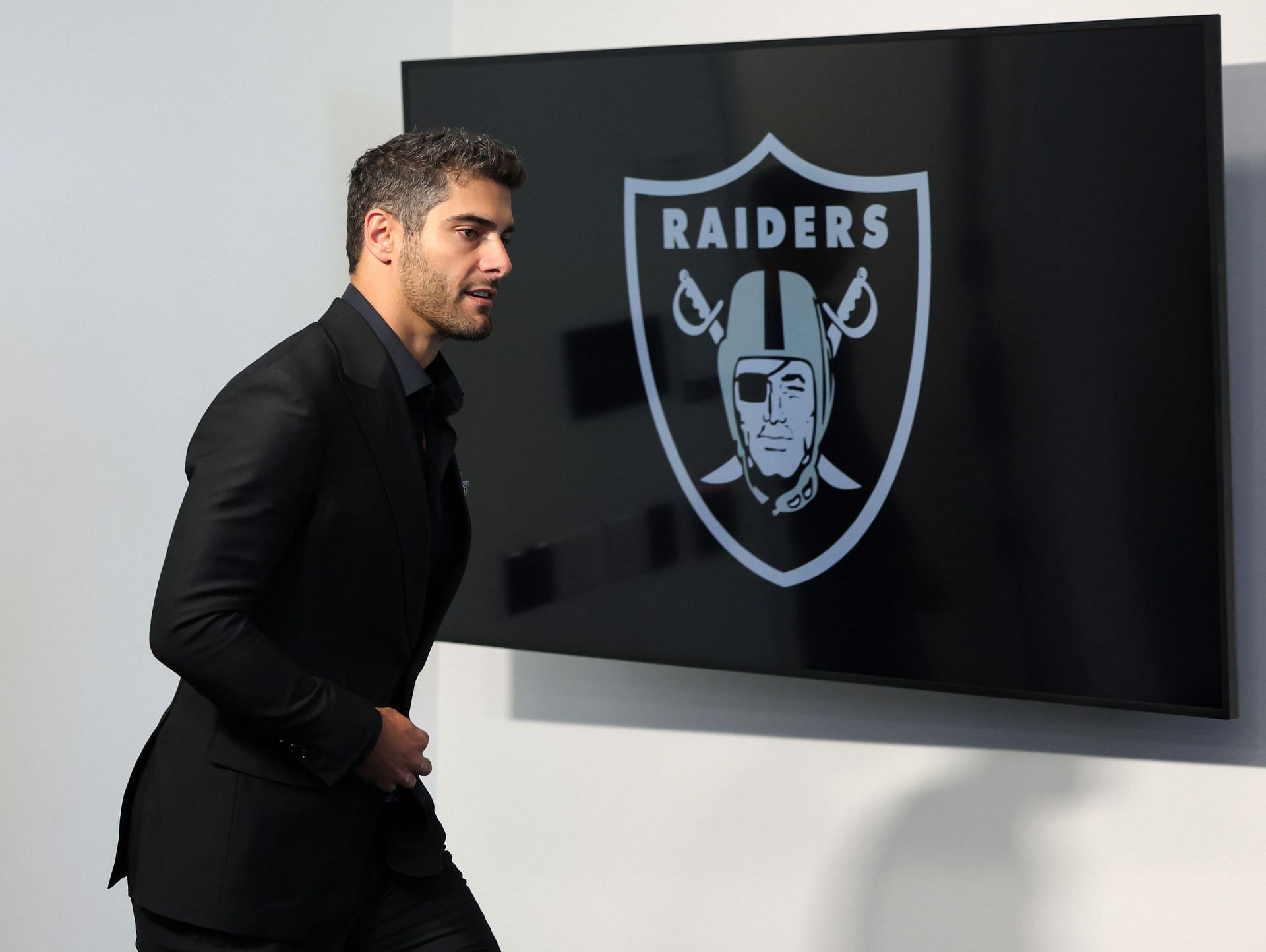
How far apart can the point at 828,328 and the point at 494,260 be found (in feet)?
2.90

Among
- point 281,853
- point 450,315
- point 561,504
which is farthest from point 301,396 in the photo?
point 561,504

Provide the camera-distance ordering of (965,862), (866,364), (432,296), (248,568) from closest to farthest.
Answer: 1. (248,568)
2. (432,296)
3. (866,364)
4. (965,862)

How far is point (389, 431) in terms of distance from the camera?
2084 millimetres

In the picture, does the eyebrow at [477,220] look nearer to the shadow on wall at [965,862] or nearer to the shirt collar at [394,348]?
the shirt collar at [394,348]

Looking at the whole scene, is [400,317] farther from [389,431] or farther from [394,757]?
[394,757]

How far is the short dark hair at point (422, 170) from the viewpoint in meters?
2.19

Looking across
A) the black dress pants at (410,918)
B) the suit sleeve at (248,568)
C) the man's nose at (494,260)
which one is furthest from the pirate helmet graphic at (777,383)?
the suit sleeve at (248,568)

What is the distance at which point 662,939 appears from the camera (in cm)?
343

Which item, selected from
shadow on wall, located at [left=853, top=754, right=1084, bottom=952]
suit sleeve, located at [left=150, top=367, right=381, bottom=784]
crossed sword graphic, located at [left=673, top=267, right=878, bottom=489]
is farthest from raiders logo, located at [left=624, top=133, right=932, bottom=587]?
suit sleeve, located at [left=150, top=367, right=381, bottom=784]

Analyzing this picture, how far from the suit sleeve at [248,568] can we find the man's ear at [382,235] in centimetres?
32

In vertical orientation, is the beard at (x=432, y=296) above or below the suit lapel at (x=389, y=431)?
above

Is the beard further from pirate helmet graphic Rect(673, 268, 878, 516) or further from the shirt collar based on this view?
pirate helmet graphic Rect(673, 268, 878, 516)

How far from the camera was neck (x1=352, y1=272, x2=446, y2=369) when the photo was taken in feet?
7.22

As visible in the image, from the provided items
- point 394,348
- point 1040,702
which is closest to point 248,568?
point 394,348
